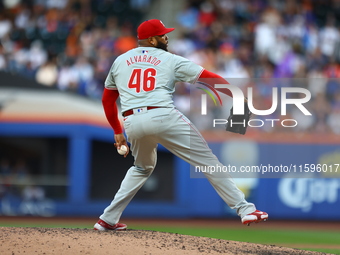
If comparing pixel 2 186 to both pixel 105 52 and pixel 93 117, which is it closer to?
pixel 93 117

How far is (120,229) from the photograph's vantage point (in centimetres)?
529

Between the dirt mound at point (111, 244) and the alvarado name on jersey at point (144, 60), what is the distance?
4.61ft

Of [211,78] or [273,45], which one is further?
[273,45]

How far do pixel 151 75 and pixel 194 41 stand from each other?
883cm

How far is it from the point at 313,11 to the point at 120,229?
11.1m

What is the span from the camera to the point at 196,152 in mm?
4738

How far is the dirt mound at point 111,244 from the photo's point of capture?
429cm

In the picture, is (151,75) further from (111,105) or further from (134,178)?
(134,178)

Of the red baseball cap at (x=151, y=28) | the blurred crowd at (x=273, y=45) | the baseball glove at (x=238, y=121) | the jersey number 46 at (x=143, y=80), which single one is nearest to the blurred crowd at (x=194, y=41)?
the blurred crowd at (x=273, y=45)

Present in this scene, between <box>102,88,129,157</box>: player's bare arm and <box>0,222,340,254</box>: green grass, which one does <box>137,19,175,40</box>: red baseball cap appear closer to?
<box>102,88,129,157</box>: player's bare arm

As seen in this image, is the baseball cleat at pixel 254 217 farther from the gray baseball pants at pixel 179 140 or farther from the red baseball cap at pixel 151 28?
the red baseball cap at pixel 151 28

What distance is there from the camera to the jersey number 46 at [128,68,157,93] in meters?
4.70

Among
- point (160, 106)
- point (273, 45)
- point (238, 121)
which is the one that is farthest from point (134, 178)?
point (273, 45)

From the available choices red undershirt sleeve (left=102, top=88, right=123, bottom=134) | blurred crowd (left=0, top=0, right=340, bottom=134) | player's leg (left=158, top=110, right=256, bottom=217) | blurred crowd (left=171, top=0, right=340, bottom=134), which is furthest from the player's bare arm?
blurred crowd (left=0, top=0, right=340, bottom=134)
